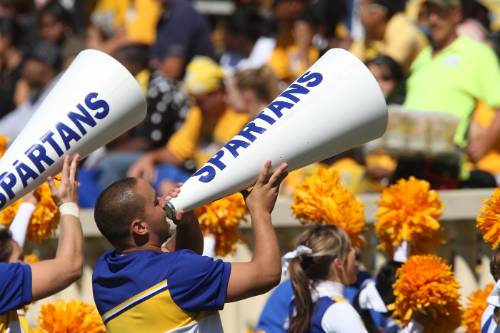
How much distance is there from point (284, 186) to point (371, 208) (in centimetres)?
125

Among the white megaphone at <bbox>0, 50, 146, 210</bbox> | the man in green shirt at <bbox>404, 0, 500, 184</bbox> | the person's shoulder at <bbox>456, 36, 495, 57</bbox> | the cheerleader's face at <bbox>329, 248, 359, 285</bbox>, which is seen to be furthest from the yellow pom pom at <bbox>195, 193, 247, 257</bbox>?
the person's shoulder at <bbox>456, 36, 495, 57</bbox>

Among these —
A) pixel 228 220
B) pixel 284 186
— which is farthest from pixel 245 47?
pixel 228 220

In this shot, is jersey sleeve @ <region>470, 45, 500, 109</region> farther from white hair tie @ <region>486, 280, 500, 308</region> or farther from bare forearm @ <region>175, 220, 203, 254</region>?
bare forearm @ <region>175, 220, 203, 254</region>

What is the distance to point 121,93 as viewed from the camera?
187 inches

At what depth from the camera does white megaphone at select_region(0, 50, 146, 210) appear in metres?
4.67

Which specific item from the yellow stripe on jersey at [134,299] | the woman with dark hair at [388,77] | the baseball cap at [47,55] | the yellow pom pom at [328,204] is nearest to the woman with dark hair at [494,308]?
the yellow pom pom at [328,204]

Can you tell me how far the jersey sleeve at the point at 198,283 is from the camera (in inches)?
171

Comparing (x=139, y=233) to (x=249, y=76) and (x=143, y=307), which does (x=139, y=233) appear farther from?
(x=249, y=76)

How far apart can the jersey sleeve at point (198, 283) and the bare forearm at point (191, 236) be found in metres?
0.39

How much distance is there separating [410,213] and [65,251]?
1545mm

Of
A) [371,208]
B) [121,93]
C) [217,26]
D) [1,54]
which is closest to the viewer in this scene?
[121,93]

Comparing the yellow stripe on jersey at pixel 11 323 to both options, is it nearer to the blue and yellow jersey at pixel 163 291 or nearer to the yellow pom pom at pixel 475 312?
the blue and yellow jersey at pixel 163 291

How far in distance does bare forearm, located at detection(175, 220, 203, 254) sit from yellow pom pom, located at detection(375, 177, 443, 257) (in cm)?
104

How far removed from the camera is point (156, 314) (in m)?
4.40
